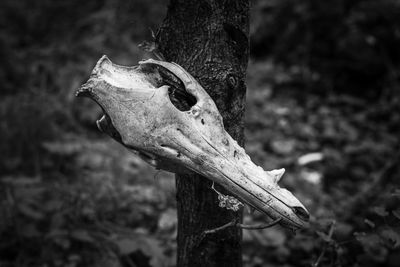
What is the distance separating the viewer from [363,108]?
4.39 m

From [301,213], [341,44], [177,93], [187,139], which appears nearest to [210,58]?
[177,93]

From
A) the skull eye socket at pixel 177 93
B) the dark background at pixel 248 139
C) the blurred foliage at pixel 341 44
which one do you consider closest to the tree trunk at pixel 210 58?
the skull eye socket at pixel 177 93

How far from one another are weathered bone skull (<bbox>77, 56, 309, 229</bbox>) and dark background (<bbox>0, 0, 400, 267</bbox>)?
441mm

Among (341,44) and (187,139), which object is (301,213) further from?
(341,44)

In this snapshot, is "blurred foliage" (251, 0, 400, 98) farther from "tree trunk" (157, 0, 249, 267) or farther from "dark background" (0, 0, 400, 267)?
"tree trunk" (157, 0, 249, 267)

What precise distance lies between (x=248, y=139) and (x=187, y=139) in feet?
9.50

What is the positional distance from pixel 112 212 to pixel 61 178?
93cm

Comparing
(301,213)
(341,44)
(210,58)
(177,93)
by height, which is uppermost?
(341,44)

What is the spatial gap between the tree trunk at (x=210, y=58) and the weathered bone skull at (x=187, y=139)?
0.13 metres

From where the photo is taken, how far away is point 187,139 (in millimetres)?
1201

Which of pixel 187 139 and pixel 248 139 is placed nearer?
pixel 187 139

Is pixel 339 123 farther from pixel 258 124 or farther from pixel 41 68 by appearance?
pixel 41 68

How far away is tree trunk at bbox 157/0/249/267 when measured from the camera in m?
1.33

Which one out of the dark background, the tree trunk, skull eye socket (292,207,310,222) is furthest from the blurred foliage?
skull eye socket (292,207,310,222)
